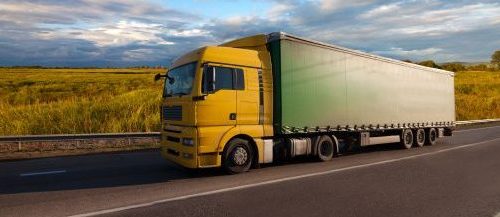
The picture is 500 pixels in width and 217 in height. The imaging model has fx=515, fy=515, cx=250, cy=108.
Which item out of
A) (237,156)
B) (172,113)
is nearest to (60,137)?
(172,113)

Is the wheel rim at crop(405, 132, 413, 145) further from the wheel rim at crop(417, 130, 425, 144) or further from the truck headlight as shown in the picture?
the truck headlight

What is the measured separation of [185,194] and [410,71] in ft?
35.9

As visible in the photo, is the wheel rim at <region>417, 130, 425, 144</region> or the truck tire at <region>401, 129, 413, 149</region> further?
the wheel rim at <region>417, 130, 425, 144</region>

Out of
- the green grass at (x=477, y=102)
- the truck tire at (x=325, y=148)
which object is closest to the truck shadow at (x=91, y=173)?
the truck tire at (x=325, y=148)

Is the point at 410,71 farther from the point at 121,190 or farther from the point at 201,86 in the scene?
the point at 121,190

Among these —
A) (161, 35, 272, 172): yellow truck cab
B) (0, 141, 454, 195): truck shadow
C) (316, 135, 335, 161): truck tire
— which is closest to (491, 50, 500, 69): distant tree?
(316, 135, 335, 161): truck tire

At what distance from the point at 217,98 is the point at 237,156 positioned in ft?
4.27

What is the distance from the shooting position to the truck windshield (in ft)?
33.9

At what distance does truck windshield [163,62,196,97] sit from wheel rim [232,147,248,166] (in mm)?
1584

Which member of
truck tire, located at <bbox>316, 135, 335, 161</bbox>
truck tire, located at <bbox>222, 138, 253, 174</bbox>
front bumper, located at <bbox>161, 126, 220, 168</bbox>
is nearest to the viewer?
front bumper, located at <bbox>161, 126, 220, 168</bbox>

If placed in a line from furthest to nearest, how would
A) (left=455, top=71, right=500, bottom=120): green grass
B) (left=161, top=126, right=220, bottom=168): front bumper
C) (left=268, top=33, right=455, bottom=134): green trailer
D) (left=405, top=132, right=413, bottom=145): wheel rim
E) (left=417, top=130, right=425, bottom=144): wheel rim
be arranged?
(left=455, top=71, right=500, bottom=120): green grass, (left=417, top=130, right=425, bottom=144): wheel rim, (left=405, top=132, right=413, bottom=145): wheel rim, (left=268, top=33, right=455, bottom=134): green trailer, (left=161, top=126, right=220, bottom=168): front bumper

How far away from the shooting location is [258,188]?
28.9ft

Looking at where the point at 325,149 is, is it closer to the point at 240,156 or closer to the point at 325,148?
the point at 325,148

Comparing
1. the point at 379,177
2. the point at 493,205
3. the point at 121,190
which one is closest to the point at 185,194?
the point at 121,190
